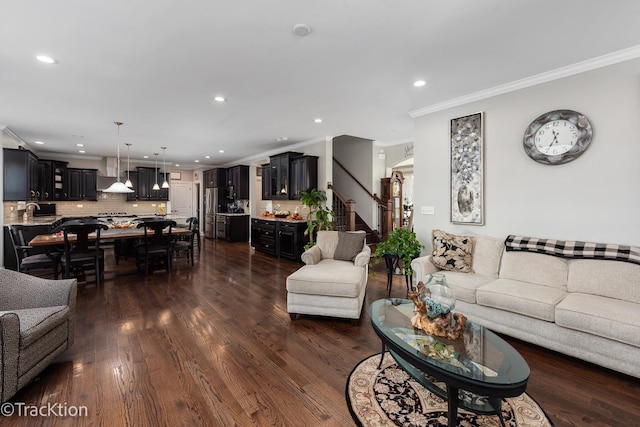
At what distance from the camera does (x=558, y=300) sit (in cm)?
259

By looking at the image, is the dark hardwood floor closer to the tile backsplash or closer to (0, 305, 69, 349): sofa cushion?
(0, 305, 69, 349): sofa cushion

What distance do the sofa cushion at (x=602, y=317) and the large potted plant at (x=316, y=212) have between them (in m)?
4.18

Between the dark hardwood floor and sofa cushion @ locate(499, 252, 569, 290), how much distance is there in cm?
77

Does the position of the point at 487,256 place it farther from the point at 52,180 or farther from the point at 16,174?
the point at 52,180

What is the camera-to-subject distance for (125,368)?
2.32 m

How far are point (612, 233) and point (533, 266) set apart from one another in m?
0.78

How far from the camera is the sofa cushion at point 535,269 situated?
300 cm

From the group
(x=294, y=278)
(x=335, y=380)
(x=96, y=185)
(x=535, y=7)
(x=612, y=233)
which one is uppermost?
(x=535, y=7)

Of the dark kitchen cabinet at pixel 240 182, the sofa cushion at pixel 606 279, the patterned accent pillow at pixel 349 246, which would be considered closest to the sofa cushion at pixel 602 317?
the sofa cushion at pixel 606 279

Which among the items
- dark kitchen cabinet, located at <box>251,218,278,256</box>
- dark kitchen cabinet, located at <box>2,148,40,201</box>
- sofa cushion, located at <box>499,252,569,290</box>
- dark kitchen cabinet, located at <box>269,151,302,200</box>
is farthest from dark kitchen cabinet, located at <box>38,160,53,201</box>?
sofa cushion, located at <box>499,252,569,290</box>

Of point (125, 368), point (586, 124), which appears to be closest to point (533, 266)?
point (586, 124)

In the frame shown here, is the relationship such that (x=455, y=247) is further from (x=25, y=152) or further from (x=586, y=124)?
(x=25, y=152)

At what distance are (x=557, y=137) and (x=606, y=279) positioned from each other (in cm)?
157

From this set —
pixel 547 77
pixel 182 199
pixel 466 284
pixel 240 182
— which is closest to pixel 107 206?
pixel 182 199
